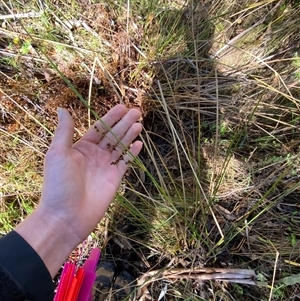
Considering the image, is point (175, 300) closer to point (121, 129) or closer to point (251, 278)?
point (251, 278)

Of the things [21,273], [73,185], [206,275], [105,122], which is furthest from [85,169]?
[206,275]

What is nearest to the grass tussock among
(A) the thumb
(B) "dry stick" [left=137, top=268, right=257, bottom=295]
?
(B) "dry stick" [left=137, top=268, right=257, bottom=295]

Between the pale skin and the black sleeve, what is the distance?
9 cm

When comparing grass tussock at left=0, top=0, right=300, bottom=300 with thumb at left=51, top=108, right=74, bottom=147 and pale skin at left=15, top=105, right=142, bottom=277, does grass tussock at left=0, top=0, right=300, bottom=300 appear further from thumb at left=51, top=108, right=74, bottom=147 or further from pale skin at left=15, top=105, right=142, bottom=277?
thumb at left=51, top=108, right=74, bottom=147

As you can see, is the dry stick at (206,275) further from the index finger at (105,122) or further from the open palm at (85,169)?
the index finger at (105,122)

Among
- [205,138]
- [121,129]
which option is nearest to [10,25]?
[121,129]

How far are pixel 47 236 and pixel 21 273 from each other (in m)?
0.20

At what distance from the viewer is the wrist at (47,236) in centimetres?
126

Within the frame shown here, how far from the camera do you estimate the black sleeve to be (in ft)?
3.58

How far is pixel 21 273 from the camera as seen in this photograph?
3.65ft

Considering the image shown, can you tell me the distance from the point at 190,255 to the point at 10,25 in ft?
5.19

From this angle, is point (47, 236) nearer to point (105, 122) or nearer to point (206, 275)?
point (105, 122)

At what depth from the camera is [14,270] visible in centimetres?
110

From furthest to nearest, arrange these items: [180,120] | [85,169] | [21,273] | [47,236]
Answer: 1. [180,120]
2. [85,169]
3. [47,236]
4. [21,273]
